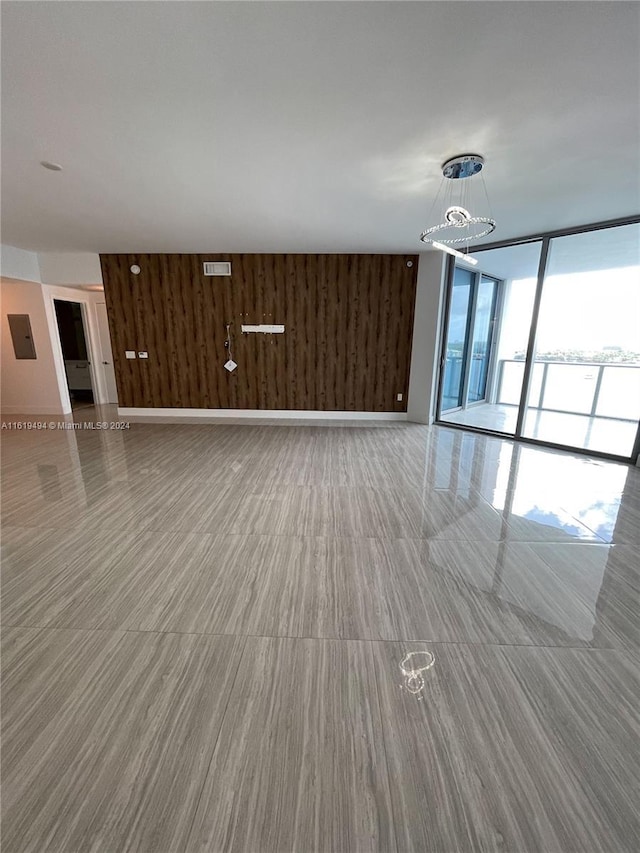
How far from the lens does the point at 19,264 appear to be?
5.43m

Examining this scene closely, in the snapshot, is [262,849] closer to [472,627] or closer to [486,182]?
[472,627]

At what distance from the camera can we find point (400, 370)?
610 centimetres

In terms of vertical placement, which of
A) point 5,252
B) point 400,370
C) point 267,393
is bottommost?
point 267,393

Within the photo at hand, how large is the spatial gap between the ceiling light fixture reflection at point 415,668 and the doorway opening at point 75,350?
7.88 metres

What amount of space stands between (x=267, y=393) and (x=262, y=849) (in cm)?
574

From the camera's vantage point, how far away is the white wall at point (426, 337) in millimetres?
5465

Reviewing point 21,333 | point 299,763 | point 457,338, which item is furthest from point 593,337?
point 21,333

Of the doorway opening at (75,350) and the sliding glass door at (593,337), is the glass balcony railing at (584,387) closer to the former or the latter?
the sliding glass door at (593,337)

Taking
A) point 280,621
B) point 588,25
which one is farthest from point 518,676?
point 588,25

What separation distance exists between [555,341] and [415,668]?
18.3 feet

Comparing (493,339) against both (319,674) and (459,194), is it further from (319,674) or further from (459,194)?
(319,674)

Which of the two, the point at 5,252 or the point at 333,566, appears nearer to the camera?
the point at 333,566

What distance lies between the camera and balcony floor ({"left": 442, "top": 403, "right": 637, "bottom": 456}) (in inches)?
184

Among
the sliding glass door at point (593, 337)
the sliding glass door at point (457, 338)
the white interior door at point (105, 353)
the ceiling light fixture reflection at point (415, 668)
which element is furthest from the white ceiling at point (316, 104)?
the white interior door at point (105, 353)
